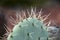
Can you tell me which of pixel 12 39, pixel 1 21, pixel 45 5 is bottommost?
pixel 12 39

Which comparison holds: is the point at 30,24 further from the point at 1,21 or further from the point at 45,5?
the point at 45,5

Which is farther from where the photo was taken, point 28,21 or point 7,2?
point 7,2

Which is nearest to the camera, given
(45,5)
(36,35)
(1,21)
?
(36,35)

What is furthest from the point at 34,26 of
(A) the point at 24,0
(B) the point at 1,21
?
(A) the point at 24,0

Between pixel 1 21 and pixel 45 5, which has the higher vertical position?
pixel 45 5

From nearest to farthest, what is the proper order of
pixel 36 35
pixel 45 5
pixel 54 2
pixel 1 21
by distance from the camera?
pixel 36 35
pixel 1 21
pixel 45 5
pixel 54 2
